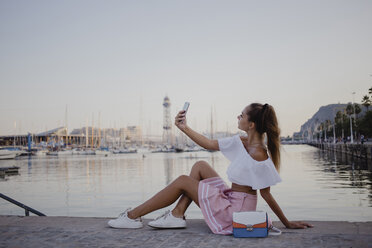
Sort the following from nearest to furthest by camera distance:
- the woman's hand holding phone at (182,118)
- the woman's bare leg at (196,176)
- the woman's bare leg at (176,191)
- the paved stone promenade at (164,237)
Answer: the paved stone promenade at (164,237) < the woman's hand holding phone at (182,118) < the woman's bare leg at (176,191) < the woman's bare leg at (196,176)

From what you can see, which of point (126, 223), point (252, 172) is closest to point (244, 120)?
point (252, 172)

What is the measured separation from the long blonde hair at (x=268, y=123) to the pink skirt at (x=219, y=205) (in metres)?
0.53

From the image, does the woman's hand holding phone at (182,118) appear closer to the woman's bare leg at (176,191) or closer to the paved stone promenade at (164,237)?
the woman's bare leg at (176,191)

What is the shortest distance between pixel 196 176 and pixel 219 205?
42 cm

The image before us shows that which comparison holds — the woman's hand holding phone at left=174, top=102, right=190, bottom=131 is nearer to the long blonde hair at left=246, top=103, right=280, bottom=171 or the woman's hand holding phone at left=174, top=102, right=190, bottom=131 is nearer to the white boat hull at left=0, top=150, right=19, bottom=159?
the long blonde hair at left=246, top=103, right=280, bottom=171

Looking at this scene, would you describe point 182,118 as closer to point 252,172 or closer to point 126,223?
point 252,172

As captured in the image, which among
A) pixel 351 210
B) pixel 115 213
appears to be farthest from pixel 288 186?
pixel 115 213

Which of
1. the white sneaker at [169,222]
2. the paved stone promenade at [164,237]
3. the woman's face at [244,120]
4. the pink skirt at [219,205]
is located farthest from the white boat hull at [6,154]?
the woman's face at [244,120]

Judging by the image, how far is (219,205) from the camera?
3676mm

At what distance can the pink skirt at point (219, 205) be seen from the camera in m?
3.66

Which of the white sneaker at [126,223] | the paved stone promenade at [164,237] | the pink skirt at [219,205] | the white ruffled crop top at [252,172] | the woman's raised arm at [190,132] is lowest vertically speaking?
the paved stone promenade at [164,237]

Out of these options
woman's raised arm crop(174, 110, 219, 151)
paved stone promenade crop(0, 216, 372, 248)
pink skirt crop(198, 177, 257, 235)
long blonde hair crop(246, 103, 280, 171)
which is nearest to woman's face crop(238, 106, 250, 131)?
long blonde hair crop(246, 103, 280, 171)

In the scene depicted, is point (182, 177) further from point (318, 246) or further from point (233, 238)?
point (318, 246)

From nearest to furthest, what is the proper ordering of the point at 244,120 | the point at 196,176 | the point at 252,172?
the point at 252,172 < the point at 244,120 < the point at 196,176
